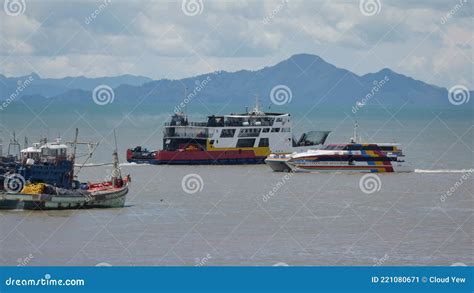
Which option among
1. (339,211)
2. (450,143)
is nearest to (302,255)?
(339,211)

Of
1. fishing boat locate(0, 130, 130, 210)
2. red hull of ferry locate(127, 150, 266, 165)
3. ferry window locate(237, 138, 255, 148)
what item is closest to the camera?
fishing boat locate(0, 130, 130, 210)

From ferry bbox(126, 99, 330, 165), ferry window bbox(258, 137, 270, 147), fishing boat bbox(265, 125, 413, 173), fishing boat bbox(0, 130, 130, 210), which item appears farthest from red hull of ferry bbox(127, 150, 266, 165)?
fishing boat bbox(0, 130, 130, 210)

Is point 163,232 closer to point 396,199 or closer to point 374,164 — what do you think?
point 396,199

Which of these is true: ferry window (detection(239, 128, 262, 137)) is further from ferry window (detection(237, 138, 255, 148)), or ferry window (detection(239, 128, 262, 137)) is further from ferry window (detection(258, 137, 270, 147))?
ferry window (detection(258, 137, 270, 147))

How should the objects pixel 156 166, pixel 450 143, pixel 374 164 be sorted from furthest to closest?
pixel 450 143 < pixel 156 166 < pixel 374 164

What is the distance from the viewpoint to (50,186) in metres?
49.4

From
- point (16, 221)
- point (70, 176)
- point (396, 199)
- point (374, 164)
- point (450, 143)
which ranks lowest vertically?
point (16, 221)

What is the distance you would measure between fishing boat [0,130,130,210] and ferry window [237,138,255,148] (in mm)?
27827

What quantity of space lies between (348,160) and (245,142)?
1123cm

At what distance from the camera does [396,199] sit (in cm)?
5541

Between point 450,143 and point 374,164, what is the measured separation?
38664mm

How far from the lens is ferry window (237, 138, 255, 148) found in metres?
80.8

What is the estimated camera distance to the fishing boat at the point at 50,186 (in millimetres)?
48656

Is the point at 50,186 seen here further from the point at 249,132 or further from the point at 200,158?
→ the point at 249,132
